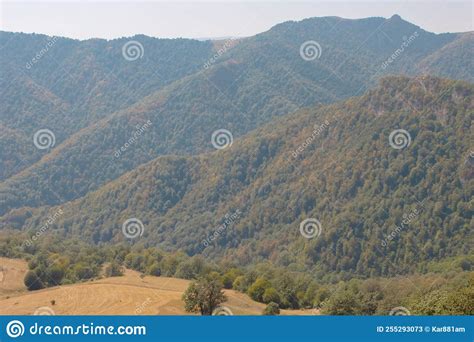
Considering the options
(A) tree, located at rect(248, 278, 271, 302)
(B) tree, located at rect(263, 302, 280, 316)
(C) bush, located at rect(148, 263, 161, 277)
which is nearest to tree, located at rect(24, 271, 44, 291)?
(C) bush, located at rect(148, 263, 161, 277)

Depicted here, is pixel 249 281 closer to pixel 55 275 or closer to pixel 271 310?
pixel 271 310

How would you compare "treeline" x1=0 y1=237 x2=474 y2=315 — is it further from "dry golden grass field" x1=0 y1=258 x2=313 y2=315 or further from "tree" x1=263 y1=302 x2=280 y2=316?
"dry golden grass field" x1=0 y1=258 x2=313 y2=315

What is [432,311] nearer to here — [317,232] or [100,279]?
→ [100,279]

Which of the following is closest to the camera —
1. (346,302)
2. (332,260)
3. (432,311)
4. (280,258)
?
(432,311)

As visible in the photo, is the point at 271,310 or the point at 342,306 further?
the point at 271,310

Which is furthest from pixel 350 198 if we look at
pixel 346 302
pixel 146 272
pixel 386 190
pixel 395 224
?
pixel 346 302

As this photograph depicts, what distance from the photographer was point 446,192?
173 metres

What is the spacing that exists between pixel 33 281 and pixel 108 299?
22377 millimetres

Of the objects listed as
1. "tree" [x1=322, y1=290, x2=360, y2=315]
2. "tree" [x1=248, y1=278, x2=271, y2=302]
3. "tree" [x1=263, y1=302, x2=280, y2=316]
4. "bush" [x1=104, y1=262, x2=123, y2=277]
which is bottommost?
"tree" [x1=263, y1=302, x2=280, y2=316]

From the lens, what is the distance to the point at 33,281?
280 feet

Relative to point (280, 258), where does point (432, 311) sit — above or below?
below

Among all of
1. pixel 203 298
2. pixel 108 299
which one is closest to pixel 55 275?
pixel 108 299

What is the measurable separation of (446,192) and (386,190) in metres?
20.4

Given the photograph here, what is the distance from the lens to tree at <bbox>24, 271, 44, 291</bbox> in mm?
84519
